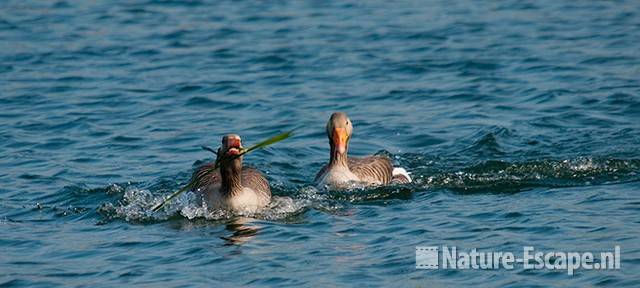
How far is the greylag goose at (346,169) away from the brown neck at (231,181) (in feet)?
4.73

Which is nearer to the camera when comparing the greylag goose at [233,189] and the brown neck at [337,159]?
the greylag goose at [233,189]

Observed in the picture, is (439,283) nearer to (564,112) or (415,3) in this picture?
(564,112)

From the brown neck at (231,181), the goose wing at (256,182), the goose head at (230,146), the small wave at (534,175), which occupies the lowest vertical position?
the small wave at (534,175)

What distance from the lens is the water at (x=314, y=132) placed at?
11.5 meters

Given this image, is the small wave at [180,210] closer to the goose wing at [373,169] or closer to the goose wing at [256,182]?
the goose wing at [256,182]

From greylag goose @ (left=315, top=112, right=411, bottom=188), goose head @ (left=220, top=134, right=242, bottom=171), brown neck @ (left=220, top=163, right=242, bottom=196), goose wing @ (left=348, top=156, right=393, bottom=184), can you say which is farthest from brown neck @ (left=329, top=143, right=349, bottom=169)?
goose head @ (left=220, top=134, right=242, bottom=171)

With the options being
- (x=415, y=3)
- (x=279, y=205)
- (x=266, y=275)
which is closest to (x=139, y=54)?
(x=415, y=3)

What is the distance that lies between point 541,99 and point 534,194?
5.41m

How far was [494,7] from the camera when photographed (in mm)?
25531

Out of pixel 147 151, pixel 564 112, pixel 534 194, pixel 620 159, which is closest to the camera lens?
pixel 534 194

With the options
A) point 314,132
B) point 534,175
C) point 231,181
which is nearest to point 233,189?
point 231,181

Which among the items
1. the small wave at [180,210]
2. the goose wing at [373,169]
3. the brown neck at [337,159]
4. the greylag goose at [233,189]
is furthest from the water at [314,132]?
the brown neck at [337,159]

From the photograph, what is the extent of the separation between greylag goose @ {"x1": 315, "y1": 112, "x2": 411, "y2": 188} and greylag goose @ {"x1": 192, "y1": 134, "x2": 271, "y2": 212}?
100 centimetres

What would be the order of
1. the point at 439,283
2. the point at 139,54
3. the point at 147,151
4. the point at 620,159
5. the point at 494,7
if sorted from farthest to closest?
the point at 494,7
the point at 139,54
the point at 147,151
the point at 620,159
the point at 439,283
